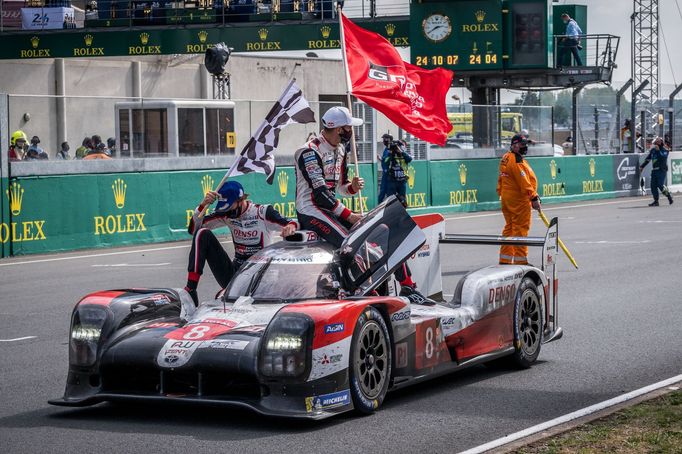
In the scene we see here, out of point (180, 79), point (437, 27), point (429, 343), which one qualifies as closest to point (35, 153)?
point (429, 343)

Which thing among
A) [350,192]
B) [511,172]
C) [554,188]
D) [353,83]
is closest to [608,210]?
[554,188]

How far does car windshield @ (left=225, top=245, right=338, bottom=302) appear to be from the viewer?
752 cm

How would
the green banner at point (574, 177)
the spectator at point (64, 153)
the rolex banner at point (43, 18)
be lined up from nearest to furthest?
1. the spectator at point (64, 153)
2. the green banner at point (574, 177)
3. the rolex banner at point (43, 18)

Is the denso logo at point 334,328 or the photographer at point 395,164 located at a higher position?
the photographer at point 395,164

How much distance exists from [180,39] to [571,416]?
30625 mm

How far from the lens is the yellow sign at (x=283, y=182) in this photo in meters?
23.9

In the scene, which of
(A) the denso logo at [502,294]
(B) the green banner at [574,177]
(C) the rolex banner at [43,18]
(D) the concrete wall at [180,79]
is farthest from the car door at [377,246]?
(C) the rolex banner at [43,18]

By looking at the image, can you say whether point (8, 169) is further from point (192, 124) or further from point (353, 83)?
point (353, 83)

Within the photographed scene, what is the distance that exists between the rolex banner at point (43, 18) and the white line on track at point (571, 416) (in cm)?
3279

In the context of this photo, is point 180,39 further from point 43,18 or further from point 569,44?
point 569,44

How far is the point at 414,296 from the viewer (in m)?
8.54

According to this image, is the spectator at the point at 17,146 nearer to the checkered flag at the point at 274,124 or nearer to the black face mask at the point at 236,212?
the checkered flag at the point at 274,124

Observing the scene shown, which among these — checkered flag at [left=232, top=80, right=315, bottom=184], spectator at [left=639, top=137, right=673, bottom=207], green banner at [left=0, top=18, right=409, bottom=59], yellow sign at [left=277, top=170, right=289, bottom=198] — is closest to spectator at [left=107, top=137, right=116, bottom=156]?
yellow sign at [left=277, top=170, right=289, bottom=198]

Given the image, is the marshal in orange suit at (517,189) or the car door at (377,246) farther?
the marshal in orange suit at (517,189)
